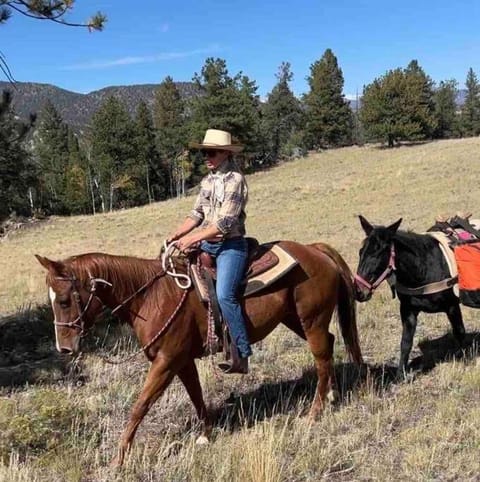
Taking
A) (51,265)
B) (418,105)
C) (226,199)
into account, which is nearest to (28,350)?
(51,265)

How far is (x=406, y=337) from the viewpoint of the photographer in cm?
630

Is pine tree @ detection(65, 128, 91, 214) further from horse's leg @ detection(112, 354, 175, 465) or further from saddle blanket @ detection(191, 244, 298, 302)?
horse's leg @ detection(112, 354, 175, 465)

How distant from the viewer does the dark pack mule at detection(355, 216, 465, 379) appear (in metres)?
5.89

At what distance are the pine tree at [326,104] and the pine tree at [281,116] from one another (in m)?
4.61

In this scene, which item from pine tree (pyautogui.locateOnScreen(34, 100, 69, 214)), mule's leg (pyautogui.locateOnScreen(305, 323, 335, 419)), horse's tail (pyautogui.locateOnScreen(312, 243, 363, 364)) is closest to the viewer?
mule's leg (pyautogui.locateOnScreen(305, 323, 335, 419))

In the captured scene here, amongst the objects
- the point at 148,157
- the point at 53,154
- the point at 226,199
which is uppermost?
the point at 53,154

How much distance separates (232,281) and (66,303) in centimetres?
137

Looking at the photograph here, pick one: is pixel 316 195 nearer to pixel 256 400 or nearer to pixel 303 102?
pixel 256 400

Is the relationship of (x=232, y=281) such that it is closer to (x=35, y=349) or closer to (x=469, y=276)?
(x=469, y=276)

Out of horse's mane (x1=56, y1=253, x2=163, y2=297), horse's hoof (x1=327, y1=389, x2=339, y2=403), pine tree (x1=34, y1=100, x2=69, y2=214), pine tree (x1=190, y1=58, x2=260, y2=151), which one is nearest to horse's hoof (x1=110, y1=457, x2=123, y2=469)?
horse's mane (x1=56, y1=253, x2=163, y2=297)

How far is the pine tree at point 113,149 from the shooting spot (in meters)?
63.1

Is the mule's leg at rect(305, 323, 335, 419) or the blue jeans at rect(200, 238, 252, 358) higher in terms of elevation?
the blue jeans at rect(200, 238, 252, 358)

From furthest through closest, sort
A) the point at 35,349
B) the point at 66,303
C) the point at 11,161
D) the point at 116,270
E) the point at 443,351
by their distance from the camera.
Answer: the point at 11,161
the point at 35,349
the point at 443,351
the point at 116,270
the point at 66,303

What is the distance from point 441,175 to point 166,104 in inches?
1795
